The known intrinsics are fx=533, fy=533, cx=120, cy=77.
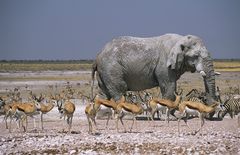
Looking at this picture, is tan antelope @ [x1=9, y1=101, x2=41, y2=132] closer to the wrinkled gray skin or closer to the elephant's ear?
the wrinkled gray skin

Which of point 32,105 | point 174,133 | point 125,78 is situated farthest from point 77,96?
point 174,133

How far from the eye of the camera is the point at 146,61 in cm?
2302

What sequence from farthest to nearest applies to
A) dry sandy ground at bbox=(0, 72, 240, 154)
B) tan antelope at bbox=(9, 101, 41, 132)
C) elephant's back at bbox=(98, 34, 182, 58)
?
1. elephant's back at bbox=(98, 34, 182, 58)
2. tan antelope at bbox=(9, 101, 41, 132)
3. dry sandy ground at bbox=(0, 72, 240, 154)

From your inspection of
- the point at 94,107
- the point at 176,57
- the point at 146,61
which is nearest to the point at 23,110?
the point at 94,107

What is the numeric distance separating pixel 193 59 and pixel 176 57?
0.73 meters

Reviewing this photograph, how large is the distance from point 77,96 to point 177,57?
15278 millimetres

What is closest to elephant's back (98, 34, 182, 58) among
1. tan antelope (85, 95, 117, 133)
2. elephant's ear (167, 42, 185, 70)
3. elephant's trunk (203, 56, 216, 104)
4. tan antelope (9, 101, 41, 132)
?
elephant's ear (167, 42, 185, 70)

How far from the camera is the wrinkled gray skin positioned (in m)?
22.5

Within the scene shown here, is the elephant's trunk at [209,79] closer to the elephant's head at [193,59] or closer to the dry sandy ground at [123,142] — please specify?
the elephant's head at [193,59]

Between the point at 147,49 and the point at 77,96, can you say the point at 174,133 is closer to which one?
the point at 147,49

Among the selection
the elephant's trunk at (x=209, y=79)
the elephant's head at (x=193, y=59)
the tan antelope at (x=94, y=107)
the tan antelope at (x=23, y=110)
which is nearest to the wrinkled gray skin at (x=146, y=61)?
the elephant's head at (x=193, y=59)

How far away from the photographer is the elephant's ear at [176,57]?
22359mm

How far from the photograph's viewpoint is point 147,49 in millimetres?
23172

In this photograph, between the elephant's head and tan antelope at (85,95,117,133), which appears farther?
the elephant's head
